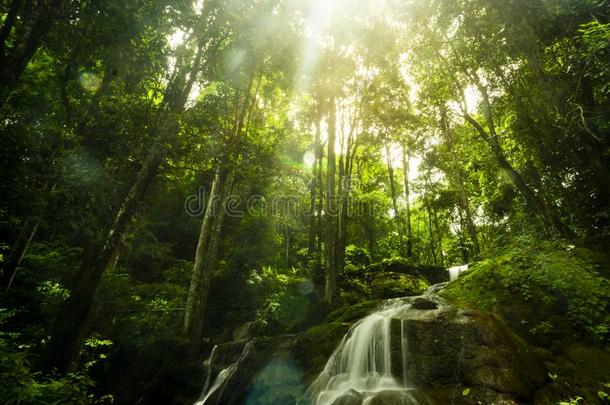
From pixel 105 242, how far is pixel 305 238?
19.2 metres

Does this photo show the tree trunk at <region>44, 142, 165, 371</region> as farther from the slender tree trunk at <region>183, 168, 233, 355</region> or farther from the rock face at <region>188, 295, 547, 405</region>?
the rock face at <region>188, 295, 547, 405</region>

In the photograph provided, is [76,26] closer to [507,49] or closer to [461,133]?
[507,49]

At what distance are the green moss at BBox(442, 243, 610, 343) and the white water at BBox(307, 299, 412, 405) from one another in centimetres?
236

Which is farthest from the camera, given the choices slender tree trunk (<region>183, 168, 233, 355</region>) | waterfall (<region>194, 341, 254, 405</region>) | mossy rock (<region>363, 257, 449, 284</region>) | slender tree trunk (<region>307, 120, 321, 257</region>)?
slender tree trunk (<region>307, 120, 321, 257</region>)

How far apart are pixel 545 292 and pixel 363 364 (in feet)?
16.0

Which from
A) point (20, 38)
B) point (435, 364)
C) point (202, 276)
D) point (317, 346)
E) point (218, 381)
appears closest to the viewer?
point (20, 38)

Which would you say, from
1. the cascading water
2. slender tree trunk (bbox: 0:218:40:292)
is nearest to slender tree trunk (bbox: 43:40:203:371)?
slender tree trunk (bbox: 0:218:40:292)

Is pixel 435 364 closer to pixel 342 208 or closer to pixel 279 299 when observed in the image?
pixel 279 299

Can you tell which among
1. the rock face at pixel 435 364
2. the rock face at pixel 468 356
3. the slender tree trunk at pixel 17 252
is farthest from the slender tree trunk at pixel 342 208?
the slender tree trunk at pixel 17 252

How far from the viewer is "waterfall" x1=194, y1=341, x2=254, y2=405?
32.9 ft

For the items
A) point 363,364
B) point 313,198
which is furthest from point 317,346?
point 313,198

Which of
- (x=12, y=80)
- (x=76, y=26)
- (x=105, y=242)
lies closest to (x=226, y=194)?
(x=105, y=242)

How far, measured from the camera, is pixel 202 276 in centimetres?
1352

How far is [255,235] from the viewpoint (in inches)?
731
